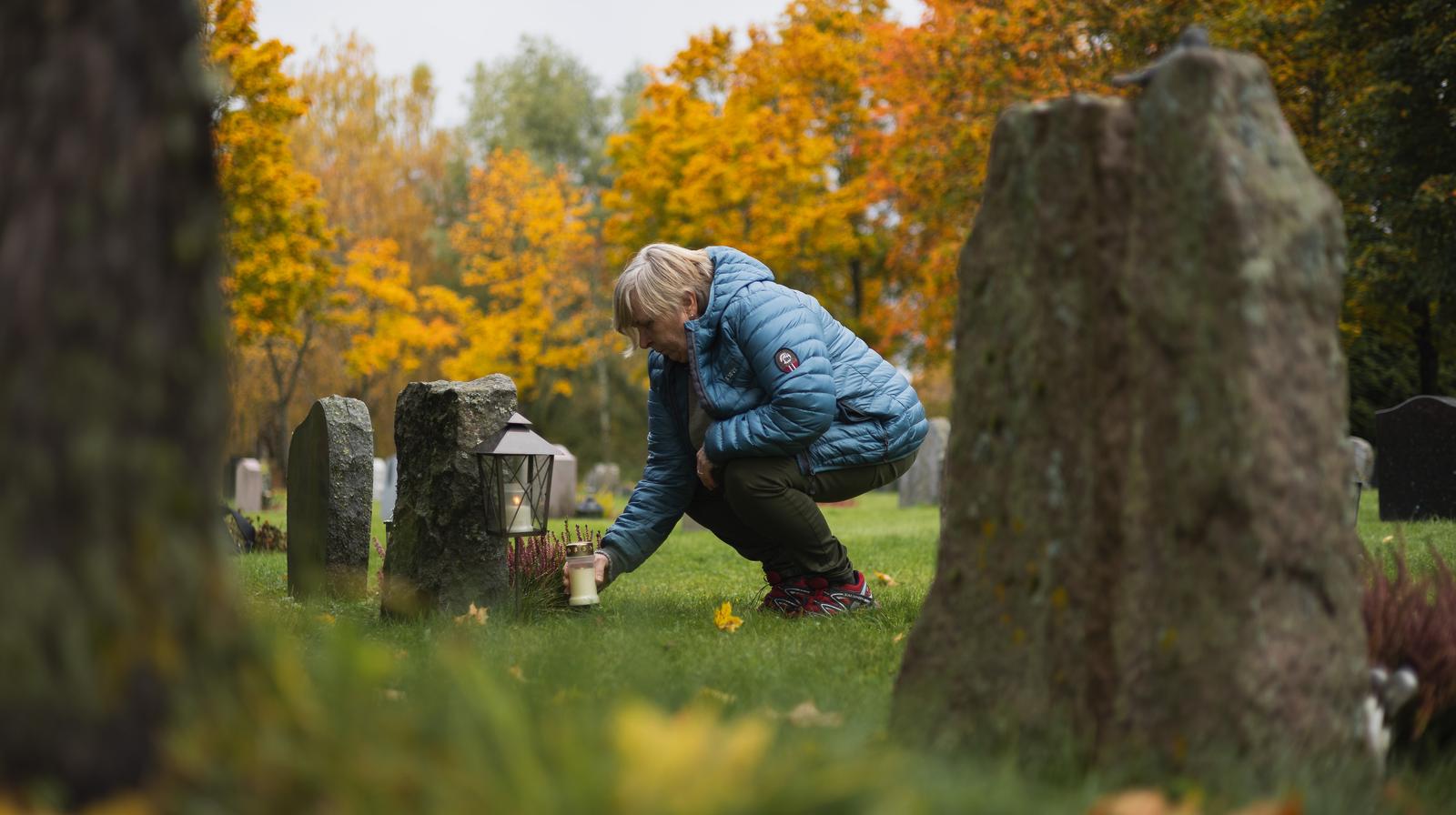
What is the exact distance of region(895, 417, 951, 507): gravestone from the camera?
1852 centimetres

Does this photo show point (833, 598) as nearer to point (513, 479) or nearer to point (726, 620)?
point (726, 620)

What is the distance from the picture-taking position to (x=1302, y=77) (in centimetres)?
1864

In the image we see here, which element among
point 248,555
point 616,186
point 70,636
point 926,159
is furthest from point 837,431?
point 616,186

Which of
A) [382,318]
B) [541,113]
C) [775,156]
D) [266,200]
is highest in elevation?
[541,113]

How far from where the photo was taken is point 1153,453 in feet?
7.86

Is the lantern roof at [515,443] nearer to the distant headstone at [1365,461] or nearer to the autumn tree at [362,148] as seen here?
the distant headstone at [1365,461]

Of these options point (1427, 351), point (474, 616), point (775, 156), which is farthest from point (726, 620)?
point (775, 156)

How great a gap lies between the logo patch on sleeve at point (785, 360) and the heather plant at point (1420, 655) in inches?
96.6

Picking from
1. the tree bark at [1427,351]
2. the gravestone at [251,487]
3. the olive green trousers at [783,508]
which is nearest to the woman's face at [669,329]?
the olive green trousers at [783,508]

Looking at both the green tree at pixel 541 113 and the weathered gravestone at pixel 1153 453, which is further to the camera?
the green tree at pixel 541 113

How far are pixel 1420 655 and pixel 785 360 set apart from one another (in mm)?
2662

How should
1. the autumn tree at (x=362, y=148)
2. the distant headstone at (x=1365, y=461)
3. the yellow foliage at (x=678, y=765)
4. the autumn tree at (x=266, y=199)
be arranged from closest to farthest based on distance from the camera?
the yellow foliage at (x=678, y=765), the autumn tree at (x=266, y=199), the distant headstone at (x=1365, y=461), the autumn tree at (x=362, y=148)

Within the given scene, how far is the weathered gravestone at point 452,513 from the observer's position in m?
5.25

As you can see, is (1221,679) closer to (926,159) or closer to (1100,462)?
(1100,462)
